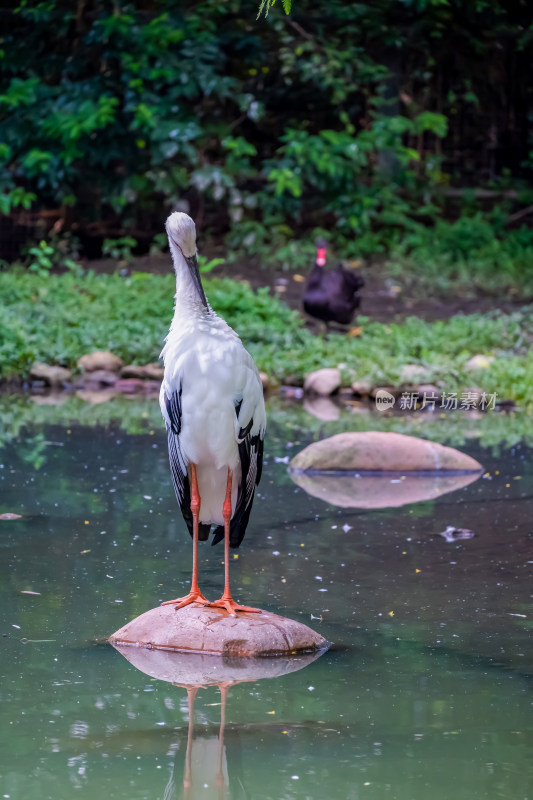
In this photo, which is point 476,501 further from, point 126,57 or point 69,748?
point 126,57

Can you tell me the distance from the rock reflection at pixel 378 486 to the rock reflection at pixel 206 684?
2549mm

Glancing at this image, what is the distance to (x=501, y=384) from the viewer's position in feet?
33.2

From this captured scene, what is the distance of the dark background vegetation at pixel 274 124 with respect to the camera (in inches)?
617

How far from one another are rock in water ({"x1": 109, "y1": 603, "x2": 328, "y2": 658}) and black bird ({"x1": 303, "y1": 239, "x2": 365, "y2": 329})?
737 centimetres

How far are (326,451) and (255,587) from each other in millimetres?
2430

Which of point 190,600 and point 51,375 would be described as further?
point 51,375

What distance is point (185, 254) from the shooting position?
4.47 metres

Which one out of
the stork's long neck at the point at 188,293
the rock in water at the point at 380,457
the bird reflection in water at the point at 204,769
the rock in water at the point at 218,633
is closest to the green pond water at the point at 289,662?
the bird reflection in water at the point at 204,769

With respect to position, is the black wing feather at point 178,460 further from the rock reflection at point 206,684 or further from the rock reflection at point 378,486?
the rock reflection at point 378,486

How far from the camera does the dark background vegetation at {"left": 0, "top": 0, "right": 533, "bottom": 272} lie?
15.7 metres

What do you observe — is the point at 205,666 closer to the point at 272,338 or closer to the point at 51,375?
the point at 51,375

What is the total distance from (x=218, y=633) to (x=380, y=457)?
3.42 meters

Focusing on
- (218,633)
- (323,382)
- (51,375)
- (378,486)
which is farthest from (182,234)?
(51,375)

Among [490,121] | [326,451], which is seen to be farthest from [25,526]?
[490,121]
